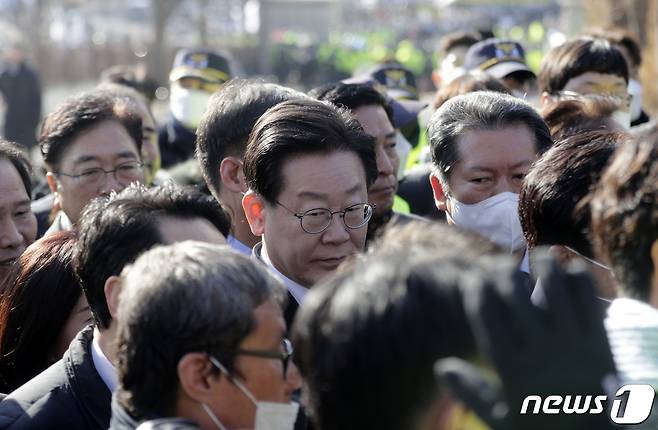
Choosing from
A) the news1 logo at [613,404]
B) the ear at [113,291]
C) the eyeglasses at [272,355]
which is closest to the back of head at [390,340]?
the news1 logo at [613,404]

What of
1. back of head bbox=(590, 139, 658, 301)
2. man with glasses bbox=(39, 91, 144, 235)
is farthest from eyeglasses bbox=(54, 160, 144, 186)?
back of head bbox=(590, 139, 658, 301)

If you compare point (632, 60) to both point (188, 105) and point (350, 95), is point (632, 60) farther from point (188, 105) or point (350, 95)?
point (350, 95)

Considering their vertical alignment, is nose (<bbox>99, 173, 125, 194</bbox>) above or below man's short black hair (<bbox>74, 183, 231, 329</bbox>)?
below

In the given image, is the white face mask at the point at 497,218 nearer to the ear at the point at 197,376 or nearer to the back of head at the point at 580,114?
the back of head at the point at 580,114

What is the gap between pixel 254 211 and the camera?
3.83m

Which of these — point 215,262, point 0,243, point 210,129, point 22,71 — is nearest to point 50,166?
point 0,243

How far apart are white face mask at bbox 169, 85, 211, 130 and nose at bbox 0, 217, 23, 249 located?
3.17m

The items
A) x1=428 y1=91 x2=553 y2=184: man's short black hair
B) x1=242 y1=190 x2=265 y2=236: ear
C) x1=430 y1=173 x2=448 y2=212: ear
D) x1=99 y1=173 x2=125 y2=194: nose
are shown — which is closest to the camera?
x1=242 y1=190 x2=265 y2=236: ear

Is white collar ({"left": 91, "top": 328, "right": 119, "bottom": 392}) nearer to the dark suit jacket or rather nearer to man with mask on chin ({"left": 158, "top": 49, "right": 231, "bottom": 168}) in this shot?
the dark suit jacket

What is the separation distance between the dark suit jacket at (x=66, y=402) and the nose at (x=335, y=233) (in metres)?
0.93

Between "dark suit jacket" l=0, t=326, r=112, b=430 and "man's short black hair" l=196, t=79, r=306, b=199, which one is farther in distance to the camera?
"man's short black hair" l=196, t=79, r=306, b=199

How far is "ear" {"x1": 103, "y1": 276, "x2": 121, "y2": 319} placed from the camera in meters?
2.91

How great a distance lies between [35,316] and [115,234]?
62 centimetres

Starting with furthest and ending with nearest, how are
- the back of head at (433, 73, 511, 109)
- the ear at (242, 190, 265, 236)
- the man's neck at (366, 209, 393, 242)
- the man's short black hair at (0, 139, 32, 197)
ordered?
the back of head at (433, 73, 511, 109), the man's neck at (366, 209, 393, 242), the man's short black hair at (0, 139, 32, 197), the ear at (242, 190, 265, 236)
